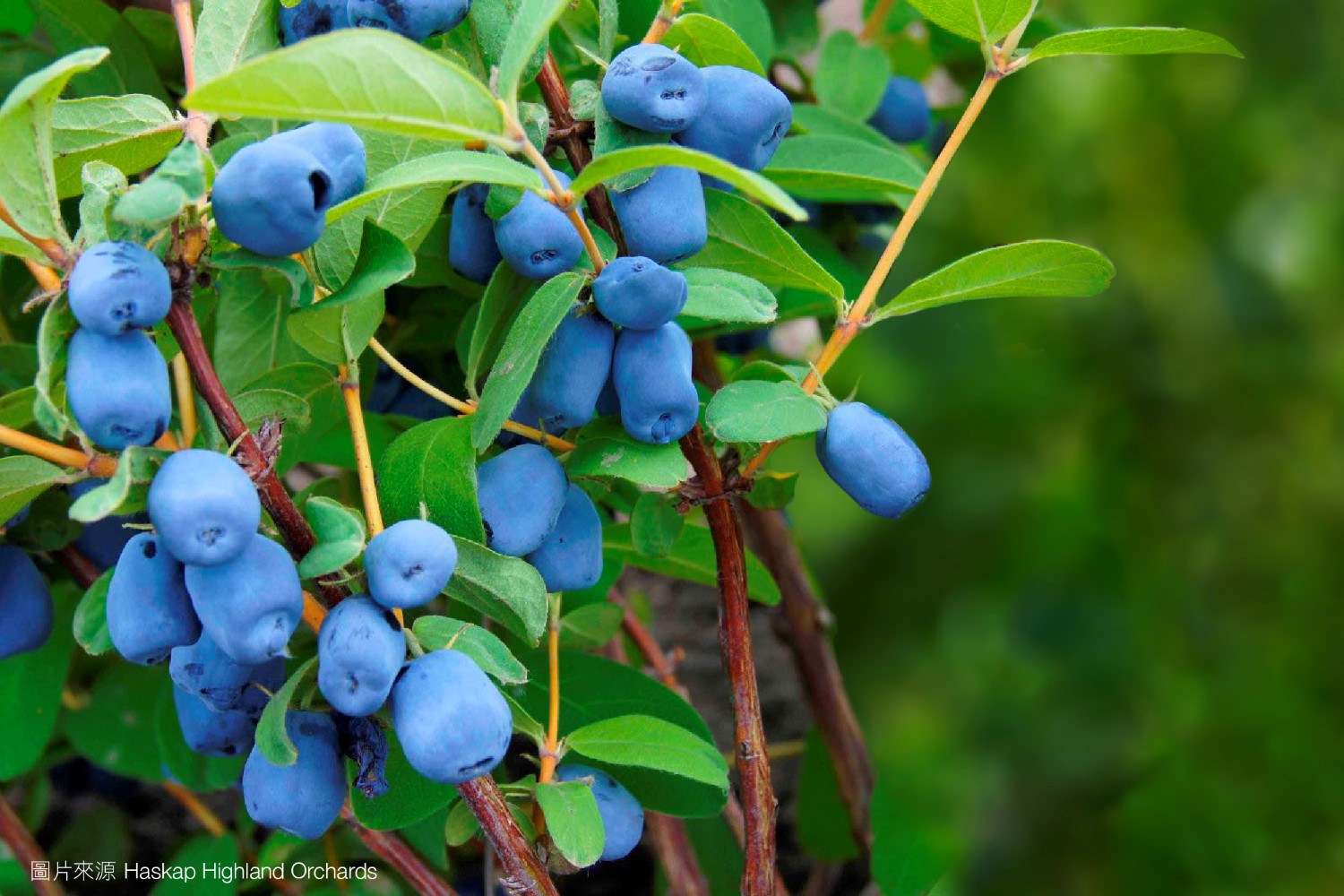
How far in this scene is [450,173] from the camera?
1.72 ft

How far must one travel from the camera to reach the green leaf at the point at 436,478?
64 centimetres

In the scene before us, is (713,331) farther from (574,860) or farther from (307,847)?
(307,847)

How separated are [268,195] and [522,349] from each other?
0.14 metres

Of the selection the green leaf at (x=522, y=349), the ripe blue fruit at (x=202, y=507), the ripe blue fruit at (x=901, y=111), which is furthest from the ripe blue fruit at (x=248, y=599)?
the ripe blue fruit at (x=901, y=111)

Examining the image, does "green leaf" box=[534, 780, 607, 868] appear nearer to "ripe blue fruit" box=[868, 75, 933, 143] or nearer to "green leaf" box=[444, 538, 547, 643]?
"green leaf" box=[444, 538, 547, 643]

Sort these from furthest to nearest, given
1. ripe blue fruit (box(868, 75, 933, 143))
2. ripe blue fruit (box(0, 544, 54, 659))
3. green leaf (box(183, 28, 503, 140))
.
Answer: ripe blue fruit (box(868, 75, 933, 143)) → ripe blue fruit (box(0, 544, 54, 659)) → green leaf (box(183, 28, 503, 140))

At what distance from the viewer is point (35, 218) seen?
54 centimetres

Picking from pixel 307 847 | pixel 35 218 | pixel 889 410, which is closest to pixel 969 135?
pixel 889 410

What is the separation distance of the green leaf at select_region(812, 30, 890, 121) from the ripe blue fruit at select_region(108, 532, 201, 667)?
27.7 inches

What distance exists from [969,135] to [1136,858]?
899 mm

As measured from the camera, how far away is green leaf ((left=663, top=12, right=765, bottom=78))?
713 millimetres

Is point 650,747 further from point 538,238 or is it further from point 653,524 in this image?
point 538,238

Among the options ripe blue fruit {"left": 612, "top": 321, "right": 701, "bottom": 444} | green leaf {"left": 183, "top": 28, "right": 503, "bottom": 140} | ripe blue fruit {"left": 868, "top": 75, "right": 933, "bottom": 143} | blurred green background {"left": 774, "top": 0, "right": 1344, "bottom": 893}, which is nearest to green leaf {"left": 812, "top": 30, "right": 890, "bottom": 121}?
ripe blue fruit {"left": 868, "top": 75, "right": 933, "bottom": 143}

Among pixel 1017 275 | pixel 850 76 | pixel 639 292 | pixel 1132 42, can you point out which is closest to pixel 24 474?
pixel 639 292
